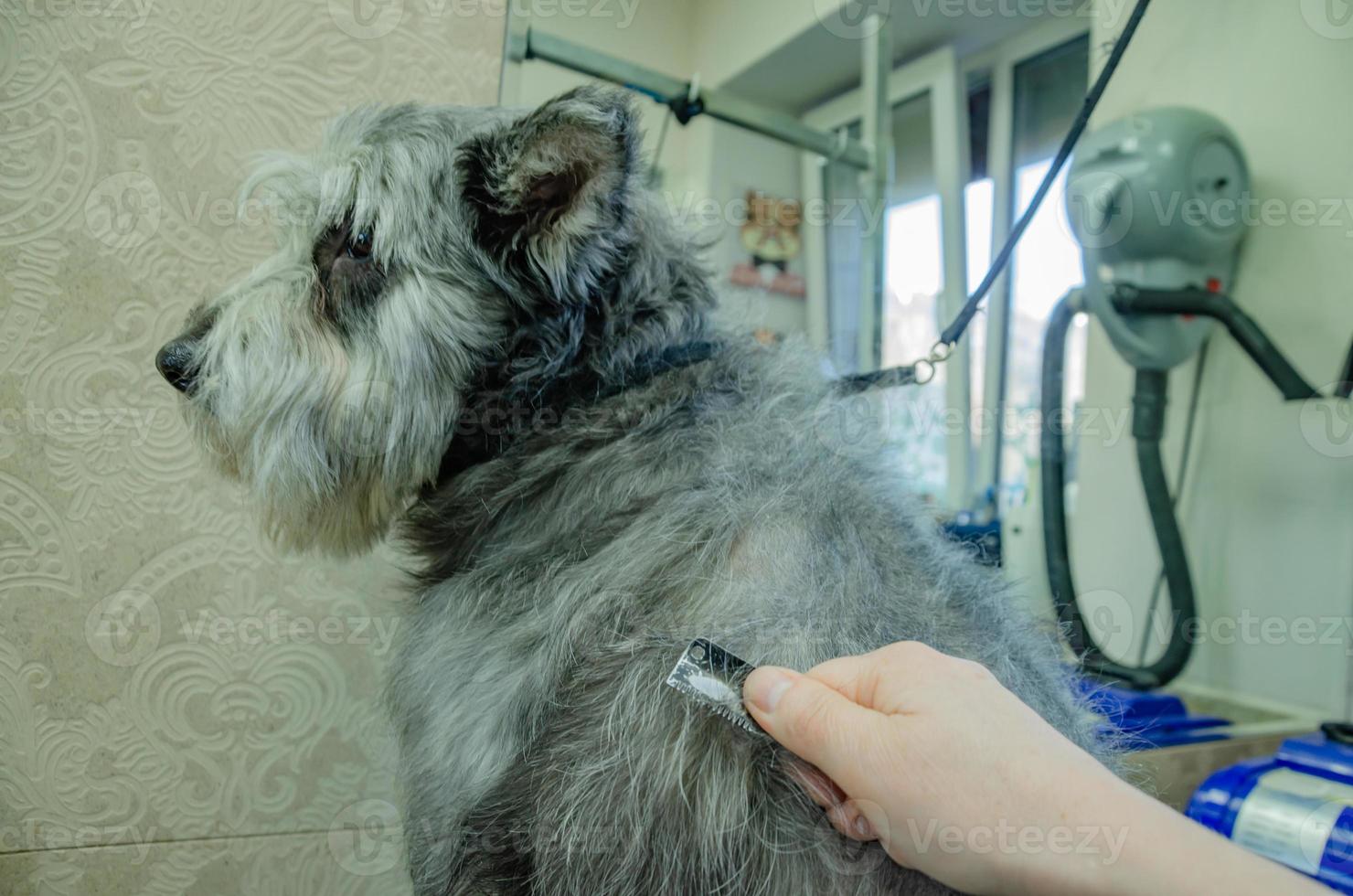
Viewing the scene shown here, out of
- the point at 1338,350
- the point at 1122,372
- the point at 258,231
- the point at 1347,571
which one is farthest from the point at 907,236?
the point at 258,231

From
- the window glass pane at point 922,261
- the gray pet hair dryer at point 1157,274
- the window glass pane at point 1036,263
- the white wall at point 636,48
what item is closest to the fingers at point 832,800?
the white wall at point 636,48

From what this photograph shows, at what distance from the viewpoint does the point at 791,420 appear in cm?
95

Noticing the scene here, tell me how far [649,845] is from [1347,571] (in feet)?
6.43

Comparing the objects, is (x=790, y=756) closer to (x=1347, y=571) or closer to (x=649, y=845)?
(x=649, y=845)

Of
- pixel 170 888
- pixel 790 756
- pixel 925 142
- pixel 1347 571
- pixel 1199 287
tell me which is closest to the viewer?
pixel 790 756

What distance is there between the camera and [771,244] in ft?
6.75

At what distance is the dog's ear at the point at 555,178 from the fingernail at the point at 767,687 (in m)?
0.50

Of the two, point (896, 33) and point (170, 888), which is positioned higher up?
point (896, 33)

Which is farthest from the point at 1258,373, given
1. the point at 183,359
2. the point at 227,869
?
the point at 227,869

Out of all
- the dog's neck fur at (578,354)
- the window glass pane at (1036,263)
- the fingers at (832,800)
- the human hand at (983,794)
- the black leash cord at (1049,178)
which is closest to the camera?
the human hand at (983,794)

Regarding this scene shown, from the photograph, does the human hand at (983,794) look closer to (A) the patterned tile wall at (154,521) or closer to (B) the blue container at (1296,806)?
(A) the patterned tile wall at (154,521)

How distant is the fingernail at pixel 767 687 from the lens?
2.14ft

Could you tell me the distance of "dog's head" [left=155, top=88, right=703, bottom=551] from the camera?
92 centimetres

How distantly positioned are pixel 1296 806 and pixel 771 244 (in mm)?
1575
